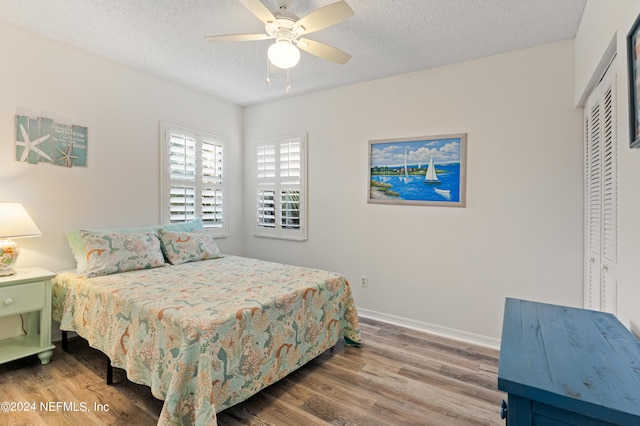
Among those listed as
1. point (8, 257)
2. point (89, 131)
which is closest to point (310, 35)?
point (89, 131)

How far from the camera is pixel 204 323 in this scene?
1703 mm

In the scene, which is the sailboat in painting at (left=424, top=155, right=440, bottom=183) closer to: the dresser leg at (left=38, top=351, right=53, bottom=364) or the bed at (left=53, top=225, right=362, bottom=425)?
the bed at (left=53, top=225, right=362, bottom=425)

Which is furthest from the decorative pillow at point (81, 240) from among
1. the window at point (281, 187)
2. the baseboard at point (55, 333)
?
the window at point (281, 187)

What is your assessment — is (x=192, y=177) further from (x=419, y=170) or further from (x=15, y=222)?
(x=419, y=170)

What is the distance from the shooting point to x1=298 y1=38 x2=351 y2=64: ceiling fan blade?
7.32 ft

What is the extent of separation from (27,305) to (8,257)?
389mm

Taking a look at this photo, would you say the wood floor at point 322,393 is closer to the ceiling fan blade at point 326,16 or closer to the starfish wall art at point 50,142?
the starfish wall art at point 50,142

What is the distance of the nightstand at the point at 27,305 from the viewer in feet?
7.55

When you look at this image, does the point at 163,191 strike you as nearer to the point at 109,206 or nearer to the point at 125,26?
the point at 109,206

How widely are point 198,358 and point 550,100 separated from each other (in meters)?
3.22

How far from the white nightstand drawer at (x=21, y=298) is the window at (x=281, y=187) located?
2436mm

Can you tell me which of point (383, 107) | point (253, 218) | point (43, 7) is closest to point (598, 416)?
point (383, 107)

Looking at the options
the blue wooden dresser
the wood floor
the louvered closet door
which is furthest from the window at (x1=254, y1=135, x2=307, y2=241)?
the blue wooden dresser

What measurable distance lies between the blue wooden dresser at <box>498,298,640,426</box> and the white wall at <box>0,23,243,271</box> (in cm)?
347
